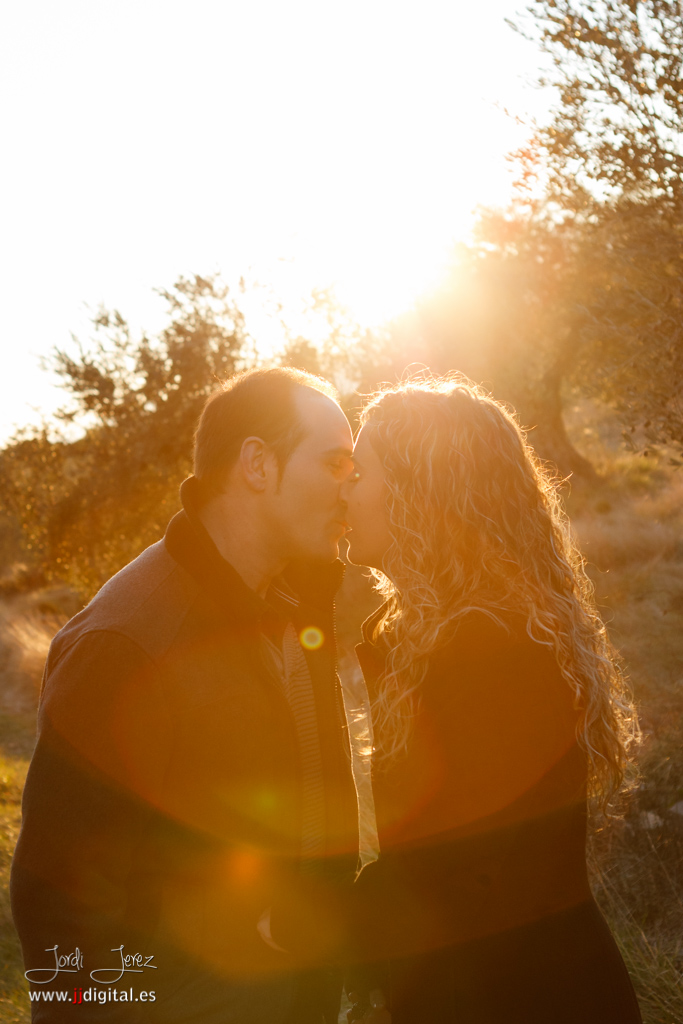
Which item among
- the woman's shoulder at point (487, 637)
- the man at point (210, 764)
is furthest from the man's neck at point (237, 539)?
the woman's shoulder at point (487, 637)

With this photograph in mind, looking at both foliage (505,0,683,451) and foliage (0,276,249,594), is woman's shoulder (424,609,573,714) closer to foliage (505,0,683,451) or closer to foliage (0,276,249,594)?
foliage (505,0,683,451)

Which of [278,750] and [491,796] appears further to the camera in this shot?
[278,750]

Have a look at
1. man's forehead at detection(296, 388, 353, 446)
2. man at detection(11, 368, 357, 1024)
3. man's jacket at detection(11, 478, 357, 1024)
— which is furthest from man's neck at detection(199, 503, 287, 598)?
man's forehead at detection(296, 388, 353, 446)

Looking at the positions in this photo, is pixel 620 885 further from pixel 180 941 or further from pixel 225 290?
pixel 225 290

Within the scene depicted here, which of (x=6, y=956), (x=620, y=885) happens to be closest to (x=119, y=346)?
(x=6, y=956)

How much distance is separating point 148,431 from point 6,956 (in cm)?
959

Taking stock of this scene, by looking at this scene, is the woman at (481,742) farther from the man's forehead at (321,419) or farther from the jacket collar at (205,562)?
the jacket collar at (205,562)

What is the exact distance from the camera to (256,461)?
282 centimetres

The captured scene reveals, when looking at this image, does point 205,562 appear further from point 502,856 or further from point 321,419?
point 502,856

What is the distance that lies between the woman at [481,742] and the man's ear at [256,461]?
49cm

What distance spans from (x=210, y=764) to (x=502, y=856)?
97 cm

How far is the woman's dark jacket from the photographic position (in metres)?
2.31

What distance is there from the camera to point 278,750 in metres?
2.52
